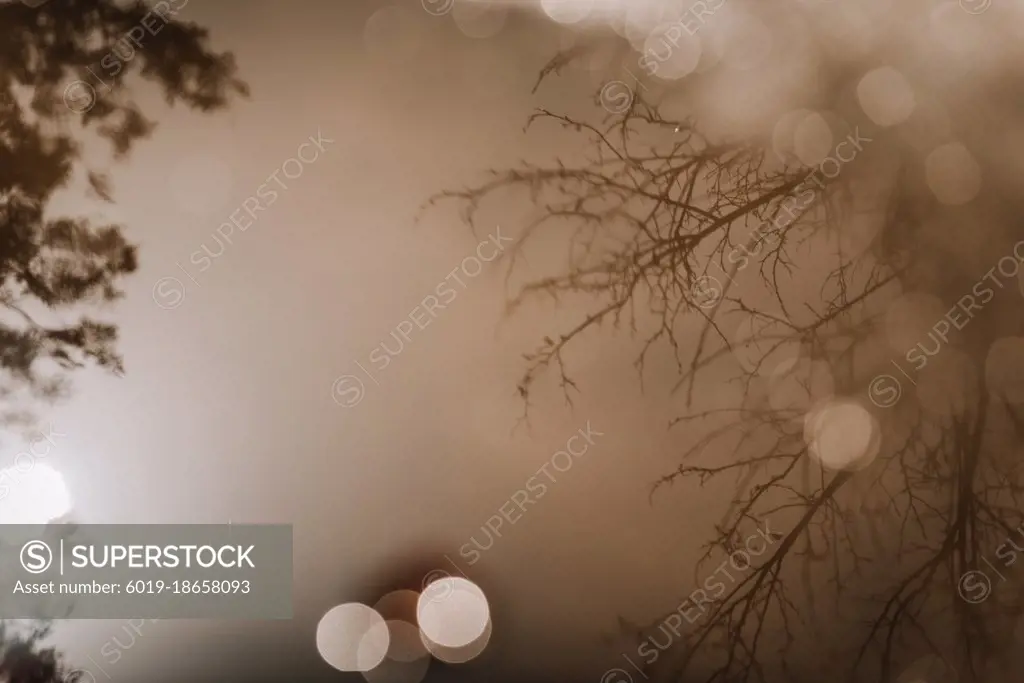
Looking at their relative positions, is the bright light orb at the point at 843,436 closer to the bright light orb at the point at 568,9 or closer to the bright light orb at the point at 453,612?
the bright light orb at the point at 453,612

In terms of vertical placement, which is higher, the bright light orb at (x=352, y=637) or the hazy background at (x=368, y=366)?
the hazy background at (x=368, y=366)

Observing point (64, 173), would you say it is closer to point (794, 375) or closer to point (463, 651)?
point (463, 651)

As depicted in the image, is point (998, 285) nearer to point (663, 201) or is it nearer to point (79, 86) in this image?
A: point (663, 201)

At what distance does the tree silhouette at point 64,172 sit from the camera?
147 cm

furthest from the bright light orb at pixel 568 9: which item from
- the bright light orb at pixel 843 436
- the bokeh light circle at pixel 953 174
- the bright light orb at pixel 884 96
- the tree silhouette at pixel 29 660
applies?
the tree silhouette at pixel 29 660

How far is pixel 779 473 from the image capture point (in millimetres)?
1472

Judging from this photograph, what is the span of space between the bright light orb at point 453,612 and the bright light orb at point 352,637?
0.09m

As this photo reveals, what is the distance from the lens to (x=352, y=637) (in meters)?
1.45

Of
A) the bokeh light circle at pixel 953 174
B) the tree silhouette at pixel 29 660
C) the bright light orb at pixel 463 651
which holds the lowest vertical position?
the bright light orb at pixel 463 651

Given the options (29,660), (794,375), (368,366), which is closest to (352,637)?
(368,366)

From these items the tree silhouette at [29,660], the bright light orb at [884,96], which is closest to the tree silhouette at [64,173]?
the tree silhouette at [29,660]

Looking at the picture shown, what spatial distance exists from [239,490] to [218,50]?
893 mm

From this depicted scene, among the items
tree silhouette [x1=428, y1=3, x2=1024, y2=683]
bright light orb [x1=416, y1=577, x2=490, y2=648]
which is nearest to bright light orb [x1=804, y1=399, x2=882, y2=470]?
tree silhouette [x1=428, y1=3, x2=1024, y2=683]

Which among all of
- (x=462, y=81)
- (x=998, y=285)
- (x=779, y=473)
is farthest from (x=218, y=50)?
(x=998, y=285)
